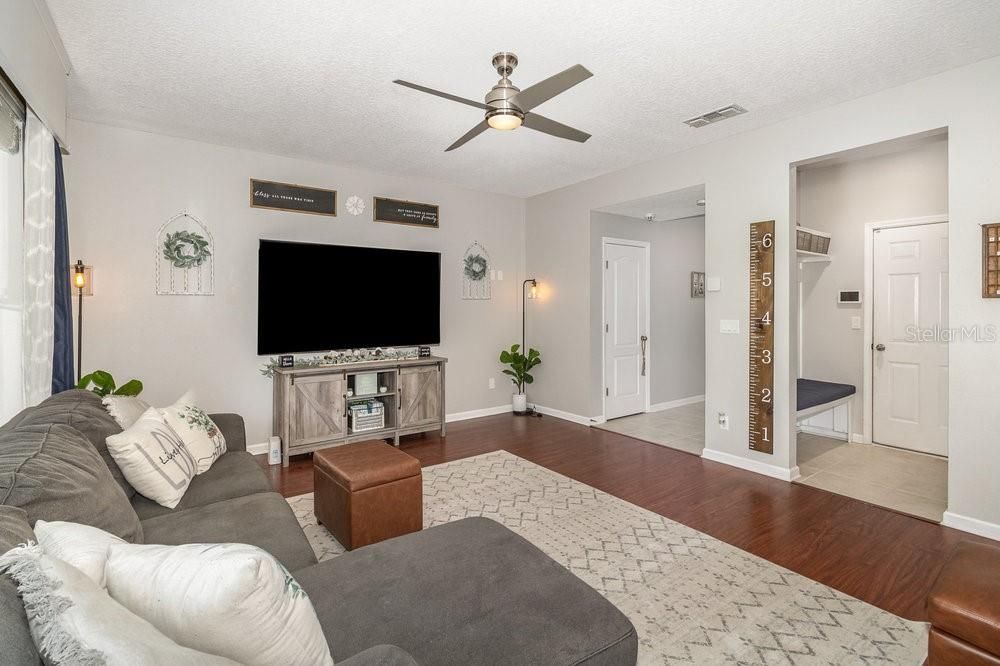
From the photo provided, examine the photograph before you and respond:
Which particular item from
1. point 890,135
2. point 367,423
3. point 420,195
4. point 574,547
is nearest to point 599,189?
point 420,195

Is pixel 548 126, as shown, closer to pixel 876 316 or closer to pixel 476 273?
pixel 476 273

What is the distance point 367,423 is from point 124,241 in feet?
8.40

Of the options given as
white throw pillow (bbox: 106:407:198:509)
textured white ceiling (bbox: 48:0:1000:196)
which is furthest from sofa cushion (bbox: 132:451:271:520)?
textured white ceiling (bbox: 48:0:1000:196)

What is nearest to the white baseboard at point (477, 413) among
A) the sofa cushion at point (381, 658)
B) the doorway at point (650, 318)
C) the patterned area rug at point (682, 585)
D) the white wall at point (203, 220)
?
the doorway at point (650, 318)

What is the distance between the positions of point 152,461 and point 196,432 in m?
0.49

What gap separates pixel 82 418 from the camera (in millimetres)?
2115

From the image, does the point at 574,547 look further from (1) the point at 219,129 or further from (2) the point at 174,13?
(1) the point at 219,129

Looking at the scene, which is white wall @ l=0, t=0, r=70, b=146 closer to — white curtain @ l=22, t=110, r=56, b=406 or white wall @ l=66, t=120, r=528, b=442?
white curtain @ l=22, t=110, r=56, b=406

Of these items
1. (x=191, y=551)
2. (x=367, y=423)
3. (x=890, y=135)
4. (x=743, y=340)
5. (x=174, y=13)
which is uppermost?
(x=174, y=13)

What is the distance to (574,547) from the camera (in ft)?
9.27

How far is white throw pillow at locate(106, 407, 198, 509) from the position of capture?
2135mm

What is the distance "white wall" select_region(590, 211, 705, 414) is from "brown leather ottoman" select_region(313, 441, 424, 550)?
4227mm

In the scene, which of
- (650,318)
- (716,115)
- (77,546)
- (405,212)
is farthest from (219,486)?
(650,318)

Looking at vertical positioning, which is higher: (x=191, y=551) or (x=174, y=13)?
(x=174, y=13)
